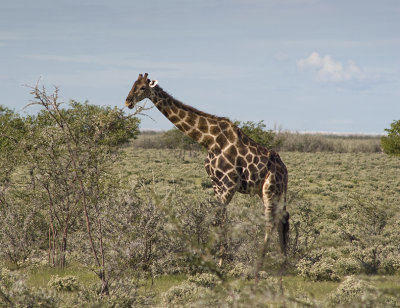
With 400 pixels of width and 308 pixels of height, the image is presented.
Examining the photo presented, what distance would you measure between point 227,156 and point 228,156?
0.8 inches

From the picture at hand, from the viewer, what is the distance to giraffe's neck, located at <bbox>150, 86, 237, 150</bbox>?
9.91m

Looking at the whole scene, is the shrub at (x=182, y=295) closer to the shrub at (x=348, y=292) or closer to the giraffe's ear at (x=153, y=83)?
the shrub at (x=348, y=292)

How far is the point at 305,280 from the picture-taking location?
34.8 ft

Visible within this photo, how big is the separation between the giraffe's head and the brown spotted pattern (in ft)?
0.07

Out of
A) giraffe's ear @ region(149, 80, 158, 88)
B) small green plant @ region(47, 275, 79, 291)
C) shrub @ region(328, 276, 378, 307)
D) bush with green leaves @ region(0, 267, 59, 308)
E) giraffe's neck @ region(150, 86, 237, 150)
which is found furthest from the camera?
giraffe's neck @ region(150, 86, 237, 150)

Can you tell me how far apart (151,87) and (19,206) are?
573 centimetres

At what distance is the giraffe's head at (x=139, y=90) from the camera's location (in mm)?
9328

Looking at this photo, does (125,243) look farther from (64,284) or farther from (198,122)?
(198,122)

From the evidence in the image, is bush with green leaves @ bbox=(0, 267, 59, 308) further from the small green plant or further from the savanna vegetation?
the small green plant

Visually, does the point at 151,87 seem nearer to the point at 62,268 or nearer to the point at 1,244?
the point at 62,268

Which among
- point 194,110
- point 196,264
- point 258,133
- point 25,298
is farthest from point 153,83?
point 258,133

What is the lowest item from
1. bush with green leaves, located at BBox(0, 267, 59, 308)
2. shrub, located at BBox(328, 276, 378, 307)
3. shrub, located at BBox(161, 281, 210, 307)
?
shrub, located at BBox(161, 281, 210, 307)

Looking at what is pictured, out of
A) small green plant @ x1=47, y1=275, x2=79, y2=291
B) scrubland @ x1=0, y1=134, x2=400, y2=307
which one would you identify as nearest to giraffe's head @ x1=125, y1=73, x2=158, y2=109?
scrubland @ x1=0, y1=134, x2=400, y2=307

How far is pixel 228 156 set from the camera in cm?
976
